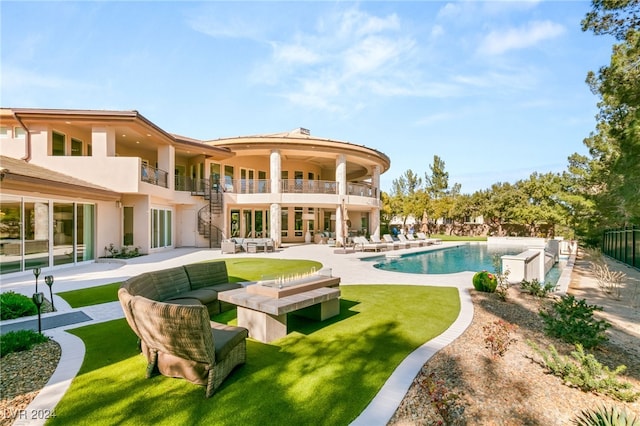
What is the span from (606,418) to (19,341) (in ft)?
25.9

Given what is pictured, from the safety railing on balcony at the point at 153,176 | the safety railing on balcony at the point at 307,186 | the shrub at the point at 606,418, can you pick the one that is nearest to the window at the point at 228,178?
the safety railing on balcony at the point at 307,186

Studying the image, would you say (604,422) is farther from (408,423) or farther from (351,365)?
(351,365)

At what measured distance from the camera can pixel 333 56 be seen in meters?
14.4

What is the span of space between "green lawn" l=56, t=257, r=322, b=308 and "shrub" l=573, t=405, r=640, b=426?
506 centimetres

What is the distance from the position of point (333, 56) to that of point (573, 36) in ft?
29.7

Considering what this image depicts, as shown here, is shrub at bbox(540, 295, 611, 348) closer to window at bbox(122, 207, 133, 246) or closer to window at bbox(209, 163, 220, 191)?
window at bbox(122, 207, 133, 246)

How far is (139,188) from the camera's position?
1561 cm

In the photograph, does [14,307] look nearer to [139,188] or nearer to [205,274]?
[205,274]

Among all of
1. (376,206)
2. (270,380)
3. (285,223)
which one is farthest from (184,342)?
(285,223)

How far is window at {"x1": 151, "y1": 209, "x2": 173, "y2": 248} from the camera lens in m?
18.1

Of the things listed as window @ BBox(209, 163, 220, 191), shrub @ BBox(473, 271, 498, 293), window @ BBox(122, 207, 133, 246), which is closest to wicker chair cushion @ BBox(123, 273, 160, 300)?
shrub @ BBox(473, 271, 498, 293)

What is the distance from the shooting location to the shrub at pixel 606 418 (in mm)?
2773

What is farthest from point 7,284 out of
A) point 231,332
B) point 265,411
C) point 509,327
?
point 509,327

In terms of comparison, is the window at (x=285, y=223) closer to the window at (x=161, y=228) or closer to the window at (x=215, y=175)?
the window at (x=215, y=175)
